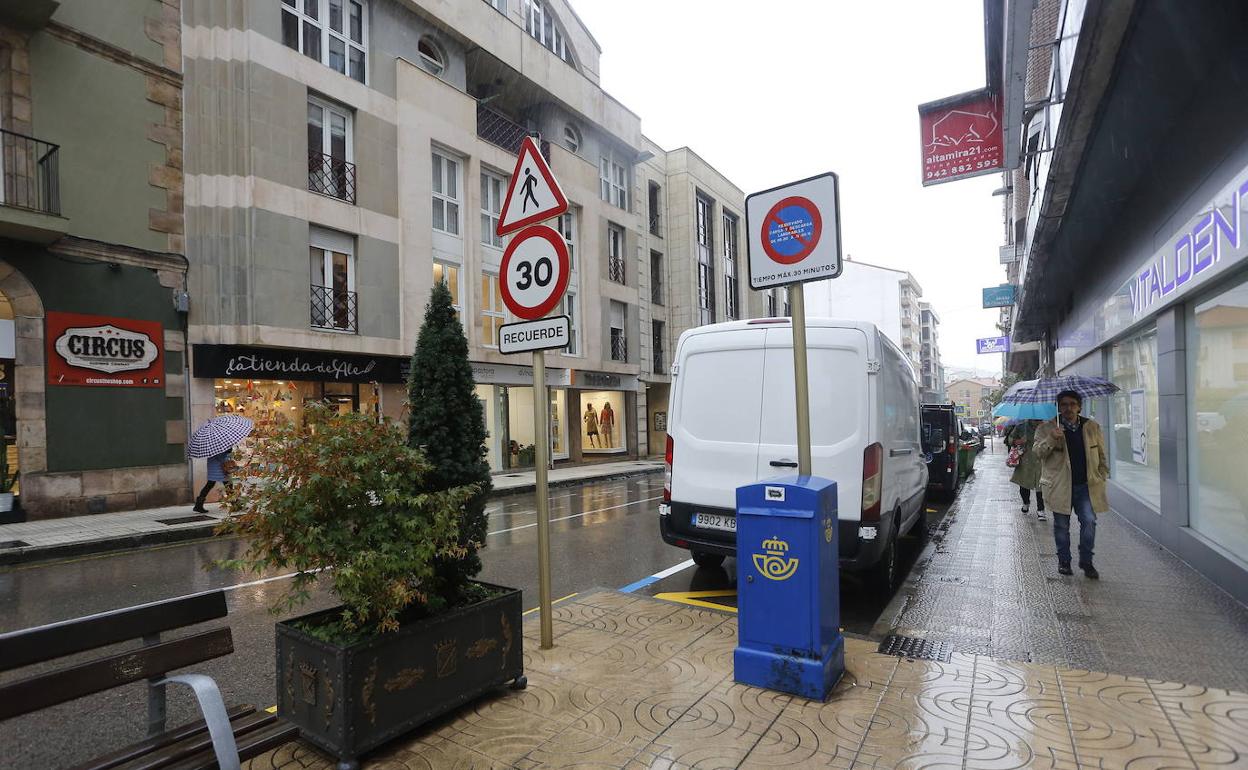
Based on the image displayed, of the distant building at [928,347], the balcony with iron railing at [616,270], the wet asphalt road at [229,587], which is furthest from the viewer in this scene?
the distant building at [928,347]

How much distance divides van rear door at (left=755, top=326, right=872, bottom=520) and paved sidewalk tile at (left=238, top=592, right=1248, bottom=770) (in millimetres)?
1443

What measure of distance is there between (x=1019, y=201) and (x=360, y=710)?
24.2 m

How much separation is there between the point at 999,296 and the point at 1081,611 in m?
19.8

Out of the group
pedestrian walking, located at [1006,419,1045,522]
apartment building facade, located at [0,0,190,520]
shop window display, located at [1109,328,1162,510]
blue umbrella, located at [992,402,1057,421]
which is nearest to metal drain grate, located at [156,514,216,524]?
apartment building facade, located at [0,0,190,520]

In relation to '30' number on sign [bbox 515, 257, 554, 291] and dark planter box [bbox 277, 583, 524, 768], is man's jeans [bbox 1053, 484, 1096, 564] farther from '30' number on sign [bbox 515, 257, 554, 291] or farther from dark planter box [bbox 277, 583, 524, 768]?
dark planter box [bbox 277, 583, 524, 768]

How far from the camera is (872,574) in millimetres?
6004

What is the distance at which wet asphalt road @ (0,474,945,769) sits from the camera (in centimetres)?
347

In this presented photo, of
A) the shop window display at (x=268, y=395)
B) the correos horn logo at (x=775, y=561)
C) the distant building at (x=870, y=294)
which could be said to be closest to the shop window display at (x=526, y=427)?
the shop window display at (x=268, y=395)

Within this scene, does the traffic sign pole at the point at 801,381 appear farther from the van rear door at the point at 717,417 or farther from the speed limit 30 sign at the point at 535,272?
the van rear door at the point at 717,417

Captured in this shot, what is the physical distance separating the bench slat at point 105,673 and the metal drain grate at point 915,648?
3.81 m

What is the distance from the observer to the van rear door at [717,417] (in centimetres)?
552

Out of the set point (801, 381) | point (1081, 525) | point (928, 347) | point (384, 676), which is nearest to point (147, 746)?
point (384, 676)

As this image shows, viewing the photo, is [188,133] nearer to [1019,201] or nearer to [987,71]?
[987,71]

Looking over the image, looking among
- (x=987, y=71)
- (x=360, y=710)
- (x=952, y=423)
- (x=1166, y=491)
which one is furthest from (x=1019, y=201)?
(x=360, y=710)
